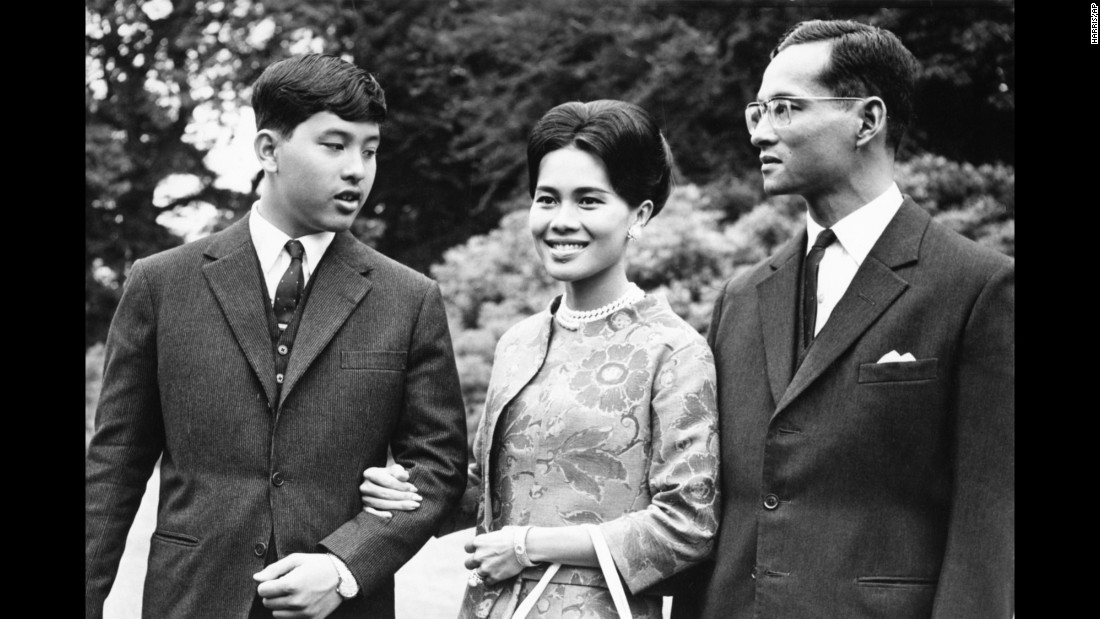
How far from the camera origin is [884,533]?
255 centimetres

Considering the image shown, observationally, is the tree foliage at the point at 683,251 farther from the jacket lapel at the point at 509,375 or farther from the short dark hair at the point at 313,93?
the short dark hair at the point at 313,93

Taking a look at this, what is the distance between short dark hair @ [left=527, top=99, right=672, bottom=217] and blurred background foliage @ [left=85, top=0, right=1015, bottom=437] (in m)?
3.85

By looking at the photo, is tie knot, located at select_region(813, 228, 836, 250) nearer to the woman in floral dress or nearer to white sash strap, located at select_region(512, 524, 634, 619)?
the woman in floral dress

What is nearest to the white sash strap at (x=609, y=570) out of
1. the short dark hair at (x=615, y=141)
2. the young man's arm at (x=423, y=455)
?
the young man's arm at (x=423, y=455)

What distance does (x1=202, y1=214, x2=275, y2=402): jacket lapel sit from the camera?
9.41ft

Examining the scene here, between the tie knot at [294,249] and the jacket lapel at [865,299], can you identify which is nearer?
the jacket lapel at [865,299]

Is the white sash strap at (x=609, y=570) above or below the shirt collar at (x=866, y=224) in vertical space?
below

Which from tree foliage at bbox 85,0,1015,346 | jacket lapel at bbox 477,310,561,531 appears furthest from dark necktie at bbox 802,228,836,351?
tree foliage at bbox 85,0,1015,346

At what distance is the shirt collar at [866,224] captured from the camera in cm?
278

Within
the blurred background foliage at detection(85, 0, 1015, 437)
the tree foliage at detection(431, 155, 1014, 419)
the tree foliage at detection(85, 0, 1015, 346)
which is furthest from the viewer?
the tree foliage at detection(85, 0, 1015, 346)

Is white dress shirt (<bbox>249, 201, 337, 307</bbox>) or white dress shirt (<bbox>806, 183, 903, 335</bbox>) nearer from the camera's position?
white dress shirt (<bbox>806, 183, 903, 335</bbox>)

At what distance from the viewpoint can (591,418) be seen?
9.17 feet

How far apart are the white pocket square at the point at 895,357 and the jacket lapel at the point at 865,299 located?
0.08 m
